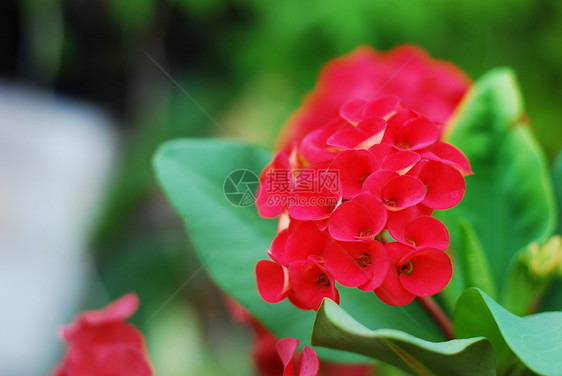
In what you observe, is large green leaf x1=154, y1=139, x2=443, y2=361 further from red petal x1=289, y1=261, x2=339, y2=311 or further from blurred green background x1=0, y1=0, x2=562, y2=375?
blurred green background x1=0, y1=0, x2=562, y2=375

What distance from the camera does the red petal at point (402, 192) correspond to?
382 mm

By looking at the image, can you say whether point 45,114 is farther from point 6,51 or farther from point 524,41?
point 524,41

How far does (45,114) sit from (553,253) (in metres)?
1.95

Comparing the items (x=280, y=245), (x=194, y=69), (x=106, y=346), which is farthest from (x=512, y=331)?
(x=194, y=69)

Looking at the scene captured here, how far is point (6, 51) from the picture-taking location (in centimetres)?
204

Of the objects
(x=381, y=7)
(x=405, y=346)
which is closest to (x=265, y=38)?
(x=381, y=7)

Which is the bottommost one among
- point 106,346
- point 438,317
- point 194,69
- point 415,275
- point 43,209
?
point 43,209

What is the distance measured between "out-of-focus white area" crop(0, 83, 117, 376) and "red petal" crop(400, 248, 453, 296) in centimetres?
150

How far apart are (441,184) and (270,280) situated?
145 mm

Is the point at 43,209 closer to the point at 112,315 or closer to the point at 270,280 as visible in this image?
the point at 112,315

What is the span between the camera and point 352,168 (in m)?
0.40

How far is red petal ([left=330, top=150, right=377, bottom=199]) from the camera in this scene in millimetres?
399

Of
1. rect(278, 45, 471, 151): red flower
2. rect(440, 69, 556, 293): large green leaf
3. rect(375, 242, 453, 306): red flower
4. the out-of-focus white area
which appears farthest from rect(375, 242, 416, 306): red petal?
the out-of-focus white area

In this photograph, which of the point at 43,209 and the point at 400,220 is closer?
the point at 400,220
